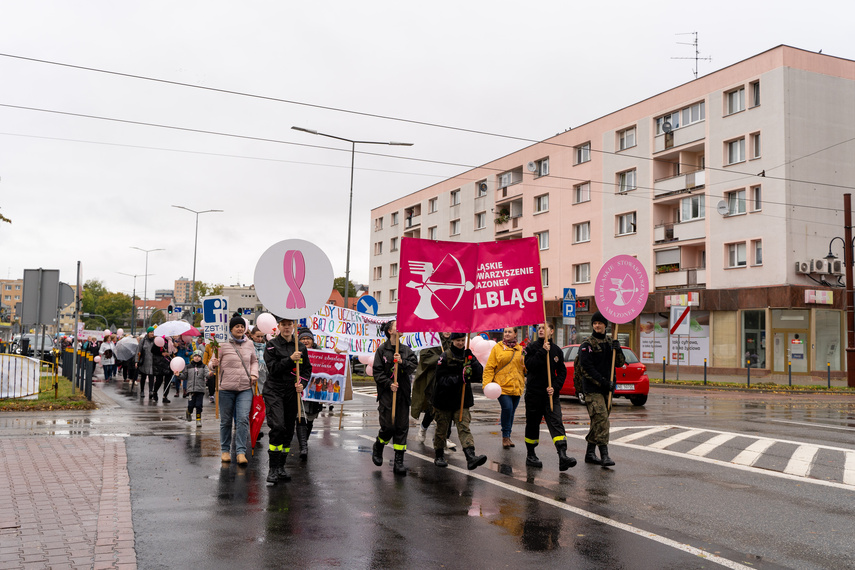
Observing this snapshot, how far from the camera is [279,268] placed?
378 inches

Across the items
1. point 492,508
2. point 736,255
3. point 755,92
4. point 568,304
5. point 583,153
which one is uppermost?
point 755,92

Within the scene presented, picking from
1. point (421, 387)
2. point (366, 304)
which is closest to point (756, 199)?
point (366, 304)

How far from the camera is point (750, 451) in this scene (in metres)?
10.7

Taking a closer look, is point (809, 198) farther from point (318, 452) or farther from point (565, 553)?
point (565, 553)

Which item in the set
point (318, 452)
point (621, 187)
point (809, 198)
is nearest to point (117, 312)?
point (621, 187)

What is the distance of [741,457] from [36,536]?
27.2ft

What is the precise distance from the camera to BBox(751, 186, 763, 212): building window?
120 feet

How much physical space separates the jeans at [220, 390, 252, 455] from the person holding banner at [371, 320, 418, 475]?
1610 mm

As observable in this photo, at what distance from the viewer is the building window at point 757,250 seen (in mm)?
36250

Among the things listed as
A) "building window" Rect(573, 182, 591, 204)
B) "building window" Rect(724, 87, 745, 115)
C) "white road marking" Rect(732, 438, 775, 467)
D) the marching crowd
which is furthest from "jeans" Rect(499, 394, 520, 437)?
"building window" Rect(573, 182, 591, 204)

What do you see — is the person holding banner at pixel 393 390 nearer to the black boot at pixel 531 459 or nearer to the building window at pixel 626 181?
the black boot at pixel 531 459

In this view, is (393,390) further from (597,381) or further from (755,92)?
(755,92)

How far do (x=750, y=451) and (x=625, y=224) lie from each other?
3554cm

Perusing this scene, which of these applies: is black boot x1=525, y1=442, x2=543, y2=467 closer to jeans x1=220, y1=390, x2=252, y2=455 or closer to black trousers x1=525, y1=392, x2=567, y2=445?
black trousers x1=525, y1=392, x2=567, y2=445
